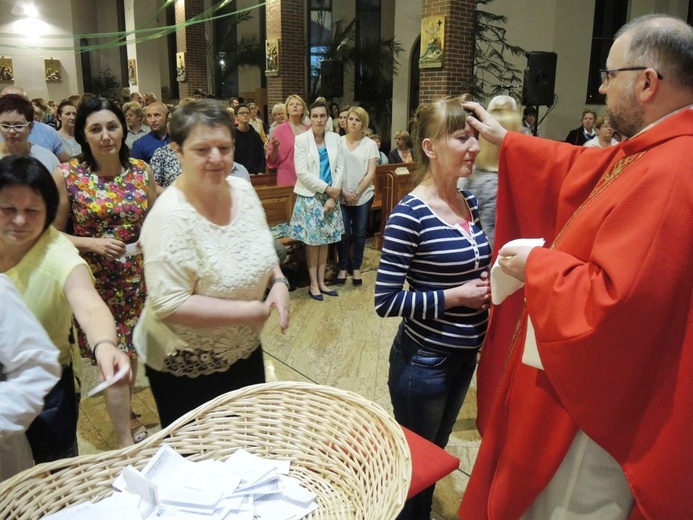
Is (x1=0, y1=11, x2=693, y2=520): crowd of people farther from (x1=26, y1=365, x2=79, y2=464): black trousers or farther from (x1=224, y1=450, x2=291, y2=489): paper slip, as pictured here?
(x1=224, y1=450, x2=291, y2=489): paper slip

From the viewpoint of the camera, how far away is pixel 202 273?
62.1 inches

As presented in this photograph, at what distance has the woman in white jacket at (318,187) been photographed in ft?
15.4

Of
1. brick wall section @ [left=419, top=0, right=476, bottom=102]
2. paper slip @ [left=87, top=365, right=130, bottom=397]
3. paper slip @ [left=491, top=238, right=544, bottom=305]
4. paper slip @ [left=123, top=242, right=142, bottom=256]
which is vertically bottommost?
paper slip @ [left=123, top=242, right=142, bottom=256]

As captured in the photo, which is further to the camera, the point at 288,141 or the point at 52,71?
the point at 52,71

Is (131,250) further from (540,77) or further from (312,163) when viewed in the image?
(540,77)

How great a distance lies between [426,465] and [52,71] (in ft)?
51.8

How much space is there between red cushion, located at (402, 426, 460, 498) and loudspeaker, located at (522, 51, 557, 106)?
15.4 feet

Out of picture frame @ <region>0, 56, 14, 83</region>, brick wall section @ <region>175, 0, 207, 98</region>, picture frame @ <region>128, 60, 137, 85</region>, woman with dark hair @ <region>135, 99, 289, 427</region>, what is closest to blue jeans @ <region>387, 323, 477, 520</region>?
woman with dark hair @ <region>135, 99, 289, 427</region>

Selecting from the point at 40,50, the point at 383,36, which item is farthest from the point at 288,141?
the point at 40,50

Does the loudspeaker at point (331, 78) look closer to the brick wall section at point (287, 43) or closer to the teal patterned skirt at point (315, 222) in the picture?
the brick wall section at point (287, 43)

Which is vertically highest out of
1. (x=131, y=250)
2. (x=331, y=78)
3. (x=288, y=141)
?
(x=331, y=78)

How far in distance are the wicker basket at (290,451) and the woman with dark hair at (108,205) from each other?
1137 mm

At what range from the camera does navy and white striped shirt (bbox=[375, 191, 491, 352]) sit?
1.75 meters

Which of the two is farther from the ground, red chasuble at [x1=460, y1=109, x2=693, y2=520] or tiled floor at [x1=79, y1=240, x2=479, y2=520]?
red chasuble at [x1=460, y1=109, x2=693, y2=520]
